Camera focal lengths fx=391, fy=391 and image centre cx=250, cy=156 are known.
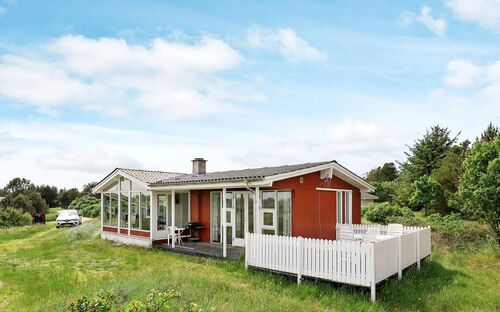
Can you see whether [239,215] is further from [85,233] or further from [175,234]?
[85,233]

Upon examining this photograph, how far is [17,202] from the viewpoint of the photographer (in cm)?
3688

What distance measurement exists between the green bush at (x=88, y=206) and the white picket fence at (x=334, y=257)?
101 ft

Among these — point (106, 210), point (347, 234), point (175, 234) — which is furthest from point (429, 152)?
point (106, 210)

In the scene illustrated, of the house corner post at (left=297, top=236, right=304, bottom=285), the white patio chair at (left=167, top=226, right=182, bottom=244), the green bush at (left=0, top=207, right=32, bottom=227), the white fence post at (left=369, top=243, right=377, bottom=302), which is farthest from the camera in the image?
the green bush at (left=0, top=207, right=32, bottom=227)

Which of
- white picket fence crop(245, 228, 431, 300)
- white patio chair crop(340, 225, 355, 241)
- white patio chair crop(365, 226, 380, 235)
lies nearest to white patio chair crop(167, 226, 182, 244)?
white picket fence crop(245, 228, 431, 300)

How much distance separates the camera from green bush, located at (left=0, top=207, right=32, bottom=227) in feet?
98.7

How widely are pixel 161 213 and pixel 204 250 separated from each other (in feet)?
12.8

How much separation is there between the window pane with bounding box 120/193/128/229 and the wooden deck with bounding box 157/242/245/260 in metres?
3.38

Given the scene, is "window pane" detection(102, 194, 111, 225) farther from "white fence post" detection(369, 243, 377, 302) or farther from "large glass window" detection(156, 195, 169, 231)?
"white fence post" detection(369, 243, 377, 302)

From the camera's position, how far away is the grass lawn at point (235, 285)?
839cm

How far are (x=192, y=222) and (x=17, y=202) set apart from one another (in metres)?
27.7

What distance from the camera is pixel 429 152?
4016 centimetres

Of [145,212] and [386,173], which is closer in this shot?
[145,212]

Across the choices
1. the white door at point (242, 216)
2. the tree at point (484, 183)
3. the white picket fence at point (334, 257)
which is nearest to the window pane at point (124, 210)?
the white door at point (242, 216)
